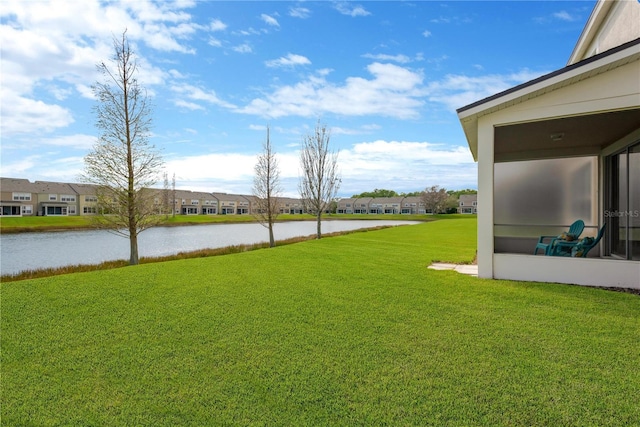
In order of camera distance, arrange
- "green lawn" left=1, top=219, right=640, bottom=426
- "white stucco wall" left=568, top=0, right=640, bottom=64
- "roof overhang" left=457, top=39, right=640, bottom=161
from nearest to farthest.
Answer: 1. "green lawn" left=1, top=219, right=640, bottom=426
2. "roof overhang" left=457, top=39, right=640, bottom=161
3. "white stucco wall" left=568, top=0, right=640, bottom=64

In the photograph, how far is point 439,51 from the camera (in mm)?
13102

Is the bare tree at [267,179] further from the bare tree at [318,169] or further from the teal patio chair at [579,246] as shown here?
the teal patio chair at [579,246]

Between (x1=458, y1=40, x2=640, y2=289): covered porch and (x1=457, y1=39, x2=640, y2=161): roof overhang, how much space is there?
0.5 inches

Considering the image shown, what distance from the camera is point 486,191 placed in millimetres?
6230

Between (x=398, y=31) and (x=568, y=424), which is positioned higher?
(x=398, y=31)

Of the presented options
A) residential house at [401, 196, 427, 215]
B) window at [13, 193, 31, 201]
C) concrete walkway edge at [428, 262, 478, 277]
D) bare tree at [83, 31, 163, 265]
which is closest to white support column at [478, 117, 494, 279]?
concrete walkway edge at [428, 262, 478, 277]

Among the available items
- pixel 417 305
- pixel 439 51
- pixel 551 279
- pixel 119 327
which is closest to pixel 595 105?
pixel 551 279

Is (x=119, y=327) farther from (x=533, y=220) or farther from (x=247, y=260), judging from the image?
(x=533, y=220)

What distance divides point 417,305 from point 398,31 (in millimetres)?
11617

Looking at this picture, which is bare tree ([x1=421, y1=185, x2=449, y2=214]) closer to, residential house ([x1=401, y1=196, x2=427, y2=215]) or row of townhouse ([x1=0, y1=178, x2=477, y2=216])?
row of townhouse ([x1=0, y1=178, x2=477, y2=216])

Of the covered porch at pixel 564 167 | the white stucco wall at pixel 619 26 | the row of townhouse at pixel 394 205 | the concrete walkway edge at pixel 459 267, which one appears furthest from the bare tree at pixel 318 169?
the row of townhouse at pixel 394 205

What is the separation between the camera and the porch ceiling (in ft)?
20.0

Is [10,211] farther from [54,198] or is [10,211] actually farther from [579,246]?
[579,246]

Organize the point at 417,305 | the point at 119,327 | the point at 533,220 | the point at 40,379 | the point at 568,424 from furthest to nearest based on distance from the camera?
1. the point at 533,220
2. the point at 417,305
3. the point at 119,327
4. the point at 40,379
5. the point at 568,424
